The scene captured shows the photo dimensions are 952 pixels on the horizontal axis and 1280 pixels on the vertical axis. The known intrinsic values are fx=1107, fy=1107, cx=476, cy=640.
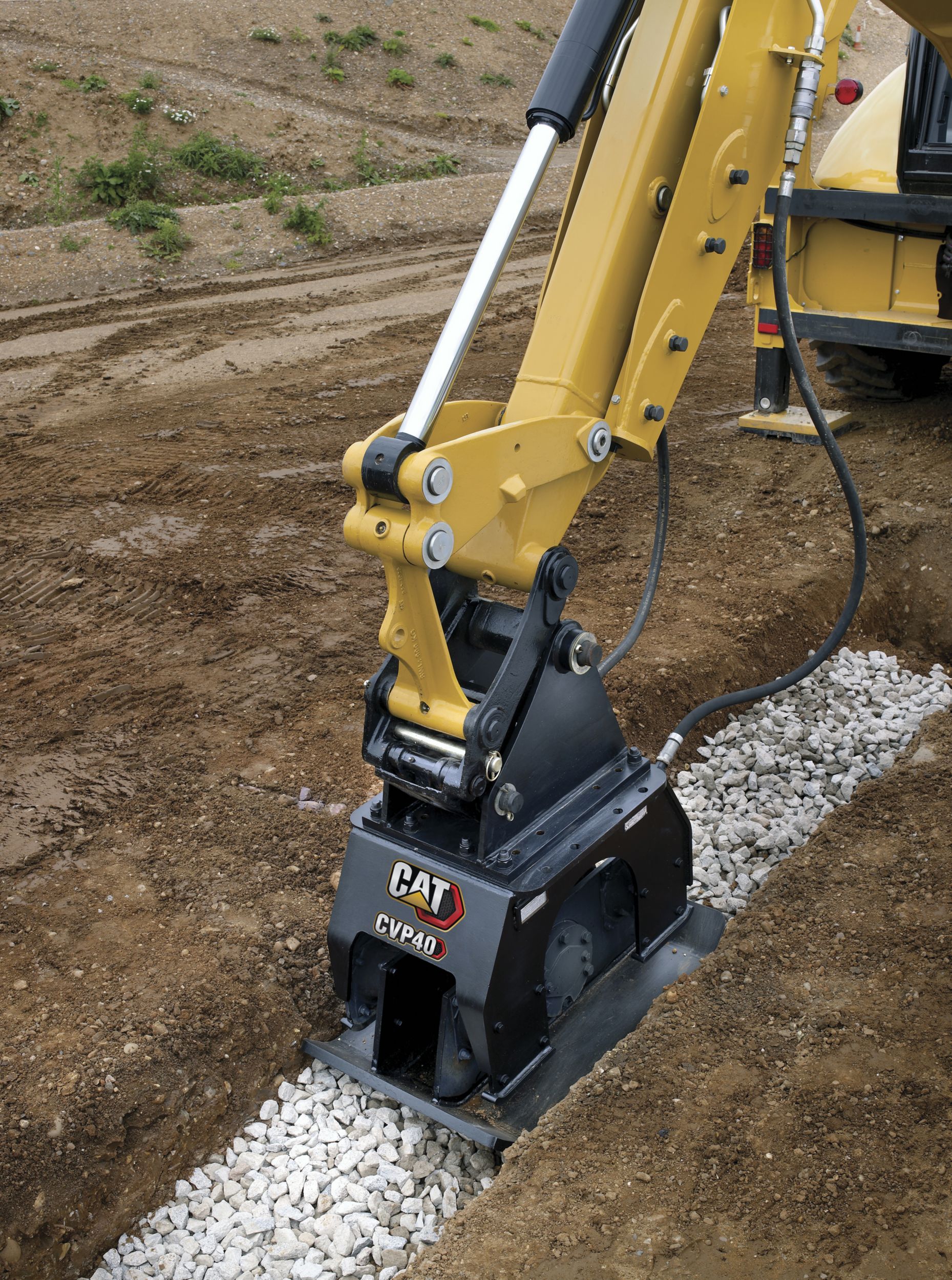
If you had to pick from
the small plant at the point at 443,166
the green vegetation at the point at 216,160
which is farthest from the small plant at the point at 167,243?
the small plant at the point at 443,166

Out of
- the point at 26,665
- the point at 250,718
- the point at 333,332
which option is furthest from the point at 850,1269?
the point at 333,332

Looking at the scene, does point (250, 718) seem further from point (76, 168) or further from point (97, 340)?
point (76, 168)

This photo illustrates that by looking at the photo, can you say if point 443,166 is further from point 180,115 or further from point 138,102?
point 138,102

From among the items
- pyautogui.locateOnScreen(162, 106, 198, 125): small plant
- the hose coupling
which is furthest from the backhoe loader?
pyautogui.locateOnScreen(162, 106, 198, 125): small plant

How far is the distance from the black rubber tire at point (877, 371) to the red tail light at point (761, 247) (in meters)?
1.00

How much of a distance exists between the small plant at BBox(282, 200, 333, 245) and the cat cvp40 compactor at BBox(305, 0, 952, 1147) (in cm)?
1139

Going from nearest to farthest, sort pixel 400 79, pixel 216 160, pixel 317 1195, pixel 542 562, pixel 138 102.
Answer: pixel 542 562 → pixel 317 1195 → pixel 216 160 → pixel 138 102 → pixel 400 79

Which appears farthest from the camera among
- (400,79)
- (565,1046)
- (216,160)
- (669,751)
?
(400,79)

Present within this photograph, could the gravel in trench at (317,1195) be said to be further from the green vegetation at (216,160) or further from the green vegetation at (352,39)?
the green vegetation at (352,39)

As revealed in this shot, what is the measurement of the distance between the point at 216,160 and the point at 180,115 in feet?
4.24

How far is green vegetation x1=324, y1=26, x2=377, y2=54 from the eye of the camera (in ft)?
66.5

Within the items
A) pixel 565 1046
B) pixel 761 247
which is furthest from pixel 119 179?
pixel 565 1046

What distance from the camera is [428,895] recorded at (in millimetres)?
3115

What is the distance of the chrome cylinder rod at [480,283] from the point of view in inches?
109
